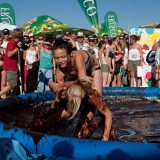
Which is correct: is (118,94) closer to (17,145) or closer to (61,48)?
(61,48)

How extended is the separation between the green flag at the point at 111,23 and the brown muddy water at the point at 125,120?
301 inches

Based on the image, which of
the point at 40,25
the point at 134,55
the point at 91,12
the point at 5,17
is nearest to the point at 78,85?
the point at 134,55

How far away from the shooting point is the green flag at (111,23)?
14.0m

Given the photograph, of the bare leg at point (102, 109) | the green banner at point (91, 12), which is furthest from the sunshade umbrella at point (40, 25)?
the bare leg at point (102, 109)

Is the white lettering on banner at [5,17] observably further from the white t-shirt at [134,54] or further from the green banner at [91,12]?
the white t-shirt at [134,54]

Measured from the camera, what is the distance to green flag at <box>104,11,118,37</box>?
1405cm

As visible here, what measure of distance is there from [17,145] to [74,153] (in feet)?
2.00

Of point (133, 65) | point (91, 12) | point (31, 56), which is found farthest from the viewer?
point (91, 12)

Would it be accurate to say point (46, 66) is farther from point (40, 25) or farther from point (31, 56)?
point (40, 25)

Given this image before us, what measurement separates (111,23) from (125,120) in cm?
932

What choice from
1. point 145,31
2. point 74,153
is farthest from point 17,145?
point 145,31

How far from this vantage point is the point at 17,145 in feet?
10.2

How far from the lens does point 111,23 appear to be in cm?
1413

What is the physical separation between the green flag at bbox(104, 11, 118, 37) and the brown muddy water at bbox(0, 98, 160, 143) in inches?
301
